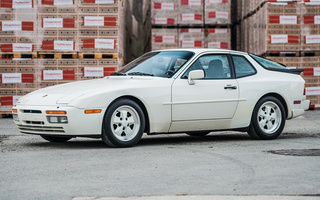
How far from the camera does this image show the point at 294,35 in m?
14.8

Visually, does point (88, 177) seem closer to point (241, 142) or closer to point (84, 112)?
point (84, 112)

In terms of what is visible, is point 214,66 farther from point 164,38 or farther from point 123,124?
point 164,38

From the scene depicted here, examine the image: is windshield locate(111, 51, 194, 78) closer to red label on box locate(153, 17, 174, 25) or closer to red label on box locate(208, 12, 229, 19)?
red label on box locate(153, 17, 174, 25)

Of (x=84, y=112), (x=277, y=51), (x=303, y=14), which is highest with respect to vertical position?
(x=303, y=14)

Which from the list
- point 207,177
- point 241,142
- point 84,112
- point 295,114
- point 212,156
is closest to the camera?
point 207,177

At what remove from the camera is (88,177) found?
5.65m

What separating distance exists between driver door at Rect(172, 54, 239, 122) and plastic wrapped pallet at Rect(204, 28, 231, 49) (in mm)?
6967

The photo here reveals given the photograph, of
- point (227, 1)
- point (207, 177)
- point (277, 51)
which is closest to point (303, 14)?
point (277, 51)

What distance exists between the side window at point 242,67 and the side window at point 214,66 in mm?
171

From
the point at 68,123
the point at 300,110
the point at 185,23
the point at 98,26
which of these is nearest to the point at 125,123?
the point at 68,123

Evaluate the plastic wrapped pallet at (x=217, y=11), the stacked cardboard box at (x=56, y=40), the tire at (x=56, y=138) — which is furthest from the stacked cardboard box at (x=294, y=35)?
the tire at (x=56, y=138)

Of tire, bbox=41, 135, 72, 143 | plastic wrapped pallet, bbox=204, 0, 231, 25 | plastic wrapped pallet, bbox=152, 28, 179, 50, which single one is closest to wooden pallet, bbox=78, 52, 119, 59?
plastic wrapped pallet, bbox=152, 28, 179, 50

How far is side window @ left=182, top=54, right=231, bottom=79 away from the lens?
8.76 metres

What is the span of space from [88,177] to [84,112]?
6.76ft
